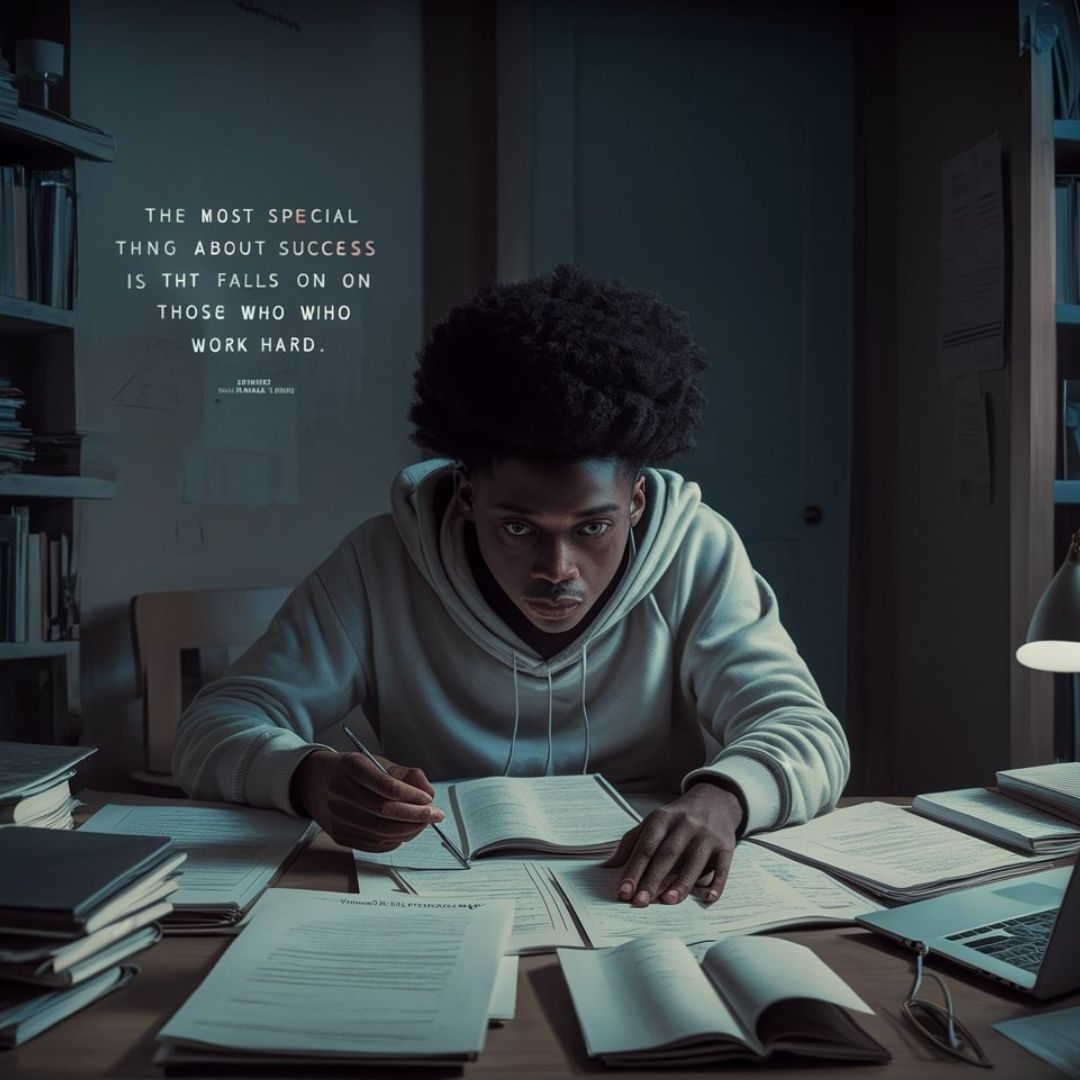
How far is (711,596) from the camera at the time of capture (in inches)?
60.7

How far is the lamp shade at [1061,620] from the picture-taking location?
3.60 feet

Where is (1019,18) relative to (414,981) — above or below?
above

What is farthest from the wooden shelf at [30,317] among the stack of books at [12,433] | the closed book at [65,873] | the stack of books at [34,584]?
the closed book at [65,873]

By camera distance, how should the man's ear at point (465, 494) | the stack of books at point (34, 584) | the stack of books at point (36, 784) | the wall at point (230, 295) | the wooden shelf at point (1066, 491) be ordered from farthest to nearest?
the wall at point (230, 295) → the stack of books at point (34, 584) → the wooden shelf at point (1066, 491) → the man's ear at point (465, 494) → the stack of books at point (36, 784)

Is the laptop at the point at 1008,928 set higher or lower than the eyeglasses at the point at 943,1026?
higher

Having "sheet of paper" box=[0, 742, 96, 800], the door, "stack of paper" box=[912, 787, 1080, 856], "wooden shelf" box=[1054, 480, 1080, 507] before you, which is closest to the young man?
"stack of paper" box=[912, 787, 1080, 856]

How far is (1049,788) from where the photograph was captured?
1.25 meters

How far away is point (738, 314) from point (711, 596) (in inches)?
67.3

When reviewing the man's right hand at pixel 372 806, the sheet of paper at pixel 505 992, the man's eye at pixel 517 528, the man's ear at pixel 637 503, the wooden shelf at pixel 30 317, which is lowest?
the sheet of paper at pixel 505 992

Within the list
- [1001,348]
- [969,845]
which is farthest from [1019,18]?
[969,845]

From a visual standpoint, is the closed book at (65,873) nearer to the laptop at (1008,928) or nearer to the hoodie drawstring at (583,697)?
the laptop at (1008,928)

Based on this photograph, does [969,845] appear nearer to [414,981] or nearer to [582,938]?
[582,938]

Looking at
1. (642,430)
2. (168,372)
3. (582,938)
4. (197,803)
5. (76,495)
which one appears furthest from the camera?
(168,372)

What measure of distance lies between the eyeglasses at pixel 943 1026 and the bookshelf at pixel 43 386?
6.68 ft
